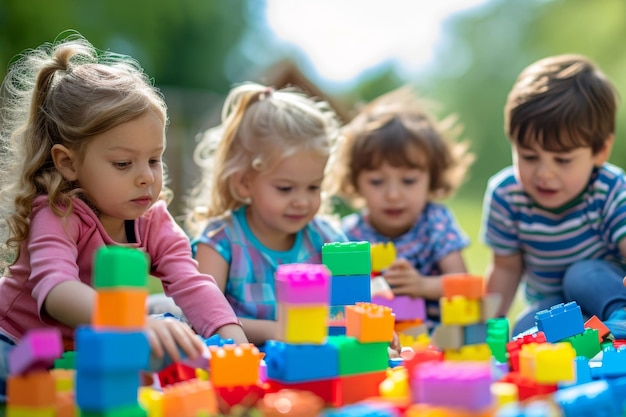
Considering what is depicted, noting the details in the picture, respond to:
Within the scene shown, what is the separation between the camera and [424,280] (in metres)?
2.19

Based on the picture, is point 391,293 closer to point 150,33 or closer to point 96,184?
point 96,184

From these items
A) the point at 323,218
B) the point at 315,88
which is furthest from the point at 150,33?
the point at 323,218

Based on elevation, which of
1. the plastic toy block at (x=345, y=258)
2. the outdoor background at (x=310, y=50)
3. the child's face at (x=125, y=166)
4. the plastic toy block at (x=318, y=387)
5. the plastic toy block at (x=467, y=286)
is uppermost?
the outdoor background at (x=310, y=50)

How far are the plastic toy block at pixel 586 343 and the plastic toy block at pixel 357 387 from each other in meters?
0.44

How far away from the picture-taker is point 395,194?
227 cm

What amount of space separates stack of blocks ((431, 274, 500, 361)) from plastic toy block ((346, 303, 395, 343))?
0.46ft

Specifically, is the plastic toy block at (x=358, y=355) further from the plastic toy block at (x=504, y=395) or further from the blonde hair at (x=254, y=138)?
the blonde hair at (x=254, y=138)

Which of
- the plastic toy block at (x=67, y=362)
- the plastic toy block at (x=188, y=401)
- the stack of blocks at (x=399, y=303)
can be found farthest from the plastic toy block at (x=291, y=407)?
the stack of blocks at (x=399, y=303)

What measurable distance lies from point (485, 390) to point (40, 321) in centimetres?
98

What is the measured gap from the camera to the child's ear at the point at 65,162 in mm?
1463

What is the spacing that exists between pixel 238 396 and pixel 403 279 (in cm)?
114

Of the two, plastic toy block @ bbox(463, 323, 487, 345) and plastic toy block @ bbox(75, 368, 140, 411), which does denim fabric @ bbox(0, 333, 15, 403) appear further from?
plastic toy block @ bbox(463, 323, 487, 345)

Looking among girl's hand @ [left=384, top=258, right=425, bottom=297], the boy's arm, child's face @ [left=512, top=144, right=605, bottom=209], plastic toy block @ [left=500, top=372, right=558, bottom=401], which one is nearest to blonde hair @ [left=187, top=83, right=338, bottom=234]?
girl's hand @ [left=384, top=258, right=425, bottom=297]

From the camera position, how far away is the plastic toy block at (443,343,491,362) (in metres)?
0.96
